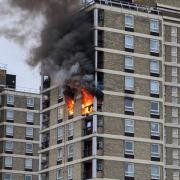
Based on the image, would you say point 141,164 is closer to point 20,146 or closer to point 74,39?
point 74,39

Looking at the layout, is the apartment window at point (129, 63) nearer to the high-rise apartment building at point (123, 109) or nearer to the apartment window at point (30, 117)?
the high-rise apartment building at point (123, 109)

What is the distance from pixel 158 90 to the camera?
371 ft

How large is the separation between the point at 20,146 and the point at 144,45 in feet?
157

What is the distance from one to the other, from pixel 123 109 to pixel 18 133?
Answer: 47.6 metres

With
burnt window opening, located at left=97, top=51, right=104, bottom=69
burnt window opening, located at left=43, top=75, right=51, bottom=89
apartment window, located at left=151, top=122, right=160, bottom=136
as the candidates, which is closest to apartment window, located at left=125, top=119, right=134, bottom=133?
apartment window, located at left=151, top=122, right=160, bottom=136

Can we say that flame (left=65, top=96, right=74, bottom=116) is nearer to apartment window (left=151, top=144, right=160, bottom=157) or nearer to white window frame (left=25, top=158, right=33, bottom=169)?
apartment window (left=151, top=144, right=160, bottom=157)

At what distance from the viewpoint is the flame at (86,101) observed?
10850 centimetres

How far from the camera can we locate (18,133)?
152 metres

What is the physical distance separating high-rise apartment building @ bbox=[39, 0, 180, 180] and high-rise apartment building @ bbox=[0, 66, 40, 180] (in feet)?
106

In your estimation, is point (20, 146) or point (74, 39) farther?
point (20, 146)

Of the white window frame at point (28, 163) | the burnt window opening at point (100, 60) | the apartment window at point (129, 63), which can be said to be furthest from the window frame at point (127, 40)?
the white window frame at point (28, 163)

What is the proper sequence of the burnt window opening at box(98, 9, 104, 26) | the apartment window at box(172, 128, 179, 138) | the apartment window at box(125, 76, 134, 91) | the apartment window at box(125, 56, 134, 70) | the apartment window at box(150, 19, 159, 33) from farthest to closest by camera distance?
the apartment window at box(172, 128, 179, 138)
the apartment window at box(150, 19, 159, 33)
the apartment window at box(125, 56, 134, 70)
the burnt window opening at box(98, 9, 104, 26)
the apartment window at box(125, 76, 134, 91)

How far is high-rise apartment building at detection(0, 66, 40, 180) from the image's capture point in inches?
5940

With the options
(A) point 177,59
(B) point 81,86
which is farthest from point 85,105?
(A) point 177,59
